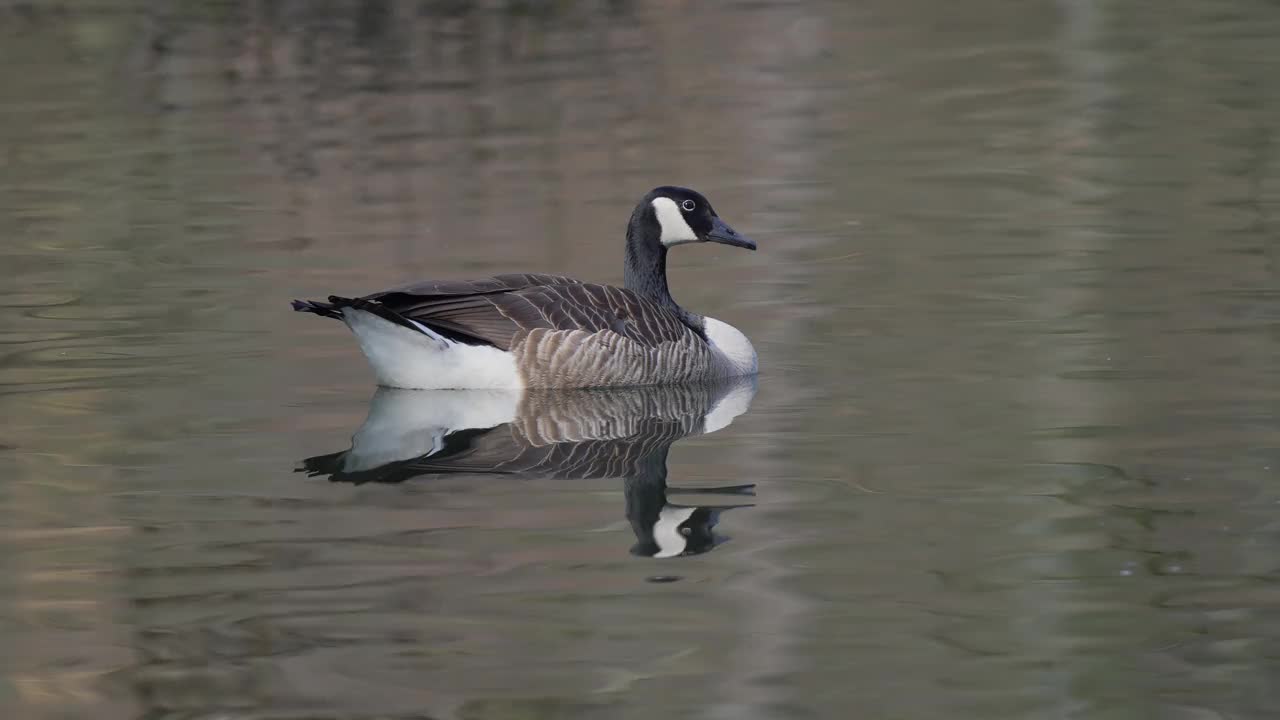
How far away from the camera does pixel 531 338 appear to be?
39.3 ft

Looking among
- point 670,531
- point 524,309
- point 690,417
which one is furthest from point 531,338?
point 670,531

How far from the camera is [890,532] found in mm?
8742

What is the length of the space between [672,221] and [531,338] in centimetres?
158

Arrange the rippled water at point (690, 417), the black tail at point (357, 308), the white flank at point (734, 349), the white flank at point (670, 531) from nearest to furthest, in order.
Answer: the rippled water at point (690, 417), the white flank at point (670, 531), the black tail at point (357, 308), the white flank at point (734, 349)

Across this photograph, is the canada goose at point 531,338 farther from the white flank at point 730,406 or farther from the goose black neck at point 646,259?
the goose black neck at point 646,259

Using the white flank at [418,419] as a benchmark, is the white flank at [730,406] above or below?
below

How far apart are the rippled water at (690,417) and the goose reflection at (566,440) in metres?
0.06

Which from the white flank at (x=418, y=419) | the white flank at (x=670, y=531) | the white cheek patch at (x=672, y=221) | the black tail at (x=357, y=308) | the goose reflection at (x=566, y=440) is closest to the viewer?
the white flank at (x=670, y=531)

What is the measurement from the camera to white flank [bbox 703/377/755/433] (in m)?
11.4

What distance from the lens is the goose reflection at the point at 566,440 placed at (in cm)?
927

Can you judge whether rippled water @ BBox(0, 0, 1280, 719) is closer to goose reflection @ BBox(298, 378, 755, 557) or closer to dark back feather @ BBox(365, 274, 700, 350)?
goose reflection @ BBox(298, 378, 755, 557)

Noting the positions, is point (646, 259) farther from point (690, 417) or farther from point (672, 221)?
point (690, 417)

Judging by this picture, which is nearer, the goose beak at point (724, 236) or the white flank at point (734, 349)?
the white flank at point (734, 349)

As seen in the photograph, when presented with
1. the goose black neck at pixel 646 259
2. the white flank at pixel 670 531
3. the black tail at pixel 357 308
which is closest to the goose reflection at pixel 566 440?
the white flank at pixel 670 531
